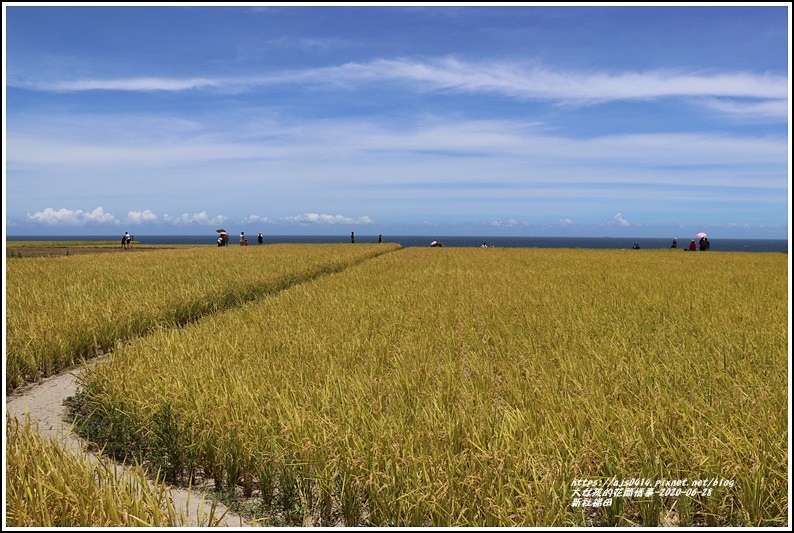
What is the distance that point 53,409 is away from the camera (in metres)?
4.55

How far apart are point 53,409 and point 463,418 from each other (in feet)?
11.6

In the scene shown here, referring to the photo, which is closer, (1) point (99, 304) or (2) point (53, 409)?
(2) point (53, 409)

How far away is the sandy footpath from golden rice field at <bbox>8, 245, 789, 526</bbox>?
0.16 m

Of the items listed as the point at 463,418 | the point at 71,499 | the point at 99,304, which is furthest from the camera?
the point at 99,304

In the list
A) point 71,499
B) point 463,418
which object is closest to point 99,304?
point 71,499

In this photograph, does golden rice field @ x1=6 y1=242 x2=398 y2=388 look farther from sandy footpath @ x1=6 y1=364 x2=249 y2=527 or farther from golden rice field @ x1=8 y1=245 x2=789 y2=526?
golden rice field @ x1=8 y1=245 x2=789 y2=526

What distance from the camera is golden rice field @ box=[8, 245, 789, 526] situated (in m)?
2.58

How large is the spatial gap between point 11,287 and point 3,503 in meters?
10.6

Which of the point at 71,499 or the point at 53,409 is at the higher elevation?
the point at 71,499

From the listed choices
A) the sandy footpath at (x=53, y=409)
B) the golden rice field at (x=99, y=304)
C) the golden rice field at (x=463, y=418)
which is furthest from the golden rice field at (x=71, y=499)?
the golden rice field at (x=99, y=304)

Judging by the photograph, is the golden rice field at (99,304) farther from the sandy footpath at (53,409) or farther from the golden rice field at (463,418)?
the golden rice field at (463,418)

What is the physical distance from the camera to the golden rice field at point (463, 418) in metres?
2.58

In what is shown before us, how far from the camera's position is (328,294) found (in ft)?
33.1

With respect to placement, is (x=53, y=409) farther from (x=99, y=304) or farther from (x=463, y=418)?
(x=99, y=304)
